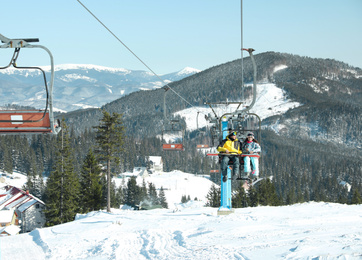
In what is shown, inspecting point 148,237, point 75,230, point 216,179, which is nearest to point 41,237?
point 75,230

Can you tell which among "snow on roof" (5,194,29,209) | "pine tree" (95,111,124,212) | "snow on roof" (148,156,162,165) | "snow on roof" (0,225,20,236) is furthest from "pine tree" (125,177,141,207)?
"snow on roof" (148,156,162,165)

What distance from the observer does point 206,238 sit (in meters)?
16.1

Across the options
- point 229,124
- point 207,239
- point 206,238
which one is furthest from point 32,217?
point 207,239

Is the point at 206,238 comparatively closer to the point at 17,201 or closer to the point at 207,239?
the point at 207,239

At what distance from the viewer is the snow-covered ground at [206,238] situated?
43.0ft

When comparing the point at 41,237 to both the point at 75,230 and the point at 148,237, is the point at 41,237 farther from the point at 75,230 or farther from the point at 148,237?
the point at 148,237

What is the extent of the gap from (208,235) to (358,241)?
18.7 feet

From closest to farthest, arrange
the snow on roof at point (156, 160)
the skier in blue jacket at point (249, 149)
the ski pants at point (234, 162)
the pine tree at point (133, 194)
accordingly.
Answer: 1. the skier in blue jacket at point (249, 149)
2. the ski pants at point (234, 162)
3. the pine tree at point (133, 194)
4. the snow on roof at point (156, 160)

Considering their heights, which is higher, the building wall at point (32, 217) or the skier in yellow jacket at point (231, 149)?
the skier in yellow jacket at point (231, 149)

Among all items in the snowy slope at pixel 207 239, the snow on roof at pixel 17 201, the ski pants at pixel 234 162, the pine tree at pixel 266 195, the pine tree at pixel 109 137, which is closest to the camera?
the snowy slope at pixel 207 239

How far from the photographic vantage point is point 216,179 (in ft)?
476

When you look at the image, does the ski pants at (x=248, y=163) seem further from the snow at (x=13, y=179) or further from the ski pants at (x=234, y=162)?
the snow at (x=13, y=179)

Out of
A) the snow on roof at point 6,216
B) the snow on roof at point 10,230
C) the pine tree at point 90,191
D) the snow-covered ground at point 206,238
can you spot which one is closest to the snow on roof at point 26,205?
the snow on roof at point 6,216

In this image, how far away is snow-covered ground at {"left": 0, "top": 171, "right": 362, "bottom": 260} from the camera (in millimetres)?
13117
